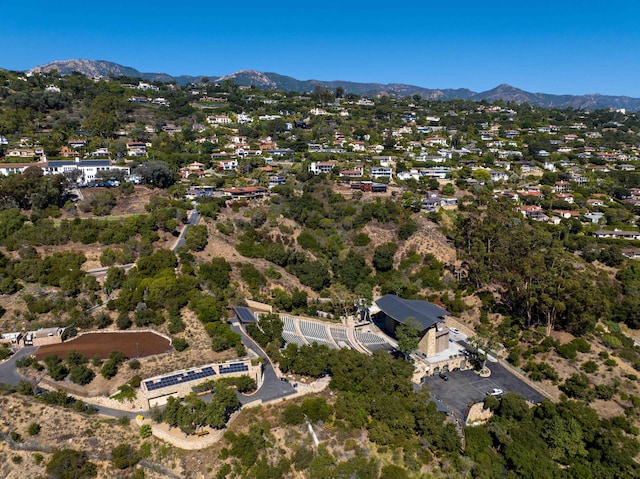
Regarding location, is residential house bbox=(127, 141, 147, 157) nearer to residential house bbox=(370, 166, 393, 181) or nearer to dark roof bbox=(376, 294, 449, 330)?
residential house bbox=(370, 166, 393, 181)

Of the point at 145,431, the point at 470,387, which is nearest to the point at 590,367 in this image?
the point at 470,387

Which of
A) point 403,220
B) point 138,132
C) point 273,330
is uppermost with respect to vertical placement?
point 138,132

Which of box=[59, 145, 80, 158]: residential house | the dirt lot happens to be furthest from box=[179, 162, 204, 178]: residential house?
the dirt lot

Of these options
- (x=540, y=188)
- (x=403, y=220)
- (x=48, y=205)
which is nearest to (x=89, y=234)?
(x=48, y=205)

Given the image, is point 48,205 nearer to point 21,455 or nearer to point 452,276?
point 21,455

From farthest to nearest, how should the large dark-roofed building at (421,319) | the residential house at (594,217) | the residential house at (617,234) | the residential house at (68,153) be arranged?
1. the residential house at (68,153)
2. the residential house at (594,217)
3. the residential house at (617,234)
4. the large dark-roofed building at (421,319)

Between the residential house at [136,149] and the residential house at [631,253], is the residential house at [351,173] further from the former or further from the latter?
the residential house at [631,253]

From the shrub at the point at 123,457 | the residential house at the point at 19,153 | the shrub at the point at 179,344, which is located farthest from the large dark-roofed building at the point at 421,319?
the residential house at the point at 19,153
